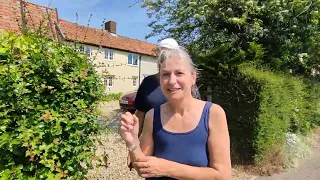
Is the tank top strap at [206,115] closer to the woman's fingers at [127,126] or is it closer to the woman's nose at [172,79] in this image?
the woman's nose at [172,79]

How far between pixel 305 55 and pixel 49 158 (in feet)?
23.8

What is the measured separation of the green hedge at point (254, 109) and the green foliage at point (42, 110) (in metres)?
3.85

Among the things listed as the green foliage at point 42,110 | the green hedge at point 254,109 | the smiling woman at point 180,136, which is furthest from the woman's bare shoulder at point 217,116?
the green hedge at point 254,109

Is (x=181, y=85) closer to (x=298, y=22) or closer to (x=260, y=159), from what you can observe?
(x=260, y=159)

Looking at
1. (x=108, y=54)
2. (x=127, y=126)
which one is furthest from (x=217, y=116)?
(x=108, y=54)

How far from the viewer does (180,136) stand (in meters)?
1.56

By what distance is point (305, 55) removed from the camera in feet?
24.7

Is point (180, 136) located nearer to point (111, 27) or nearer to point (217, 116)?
point (217, 116)

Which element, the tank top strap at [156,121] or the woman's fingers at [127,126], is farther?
the tank top strap at [156,121]

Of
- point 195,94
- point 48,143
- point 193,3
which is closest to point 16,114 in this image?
point 48,143

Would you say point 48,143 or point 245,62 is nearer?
point 48,143

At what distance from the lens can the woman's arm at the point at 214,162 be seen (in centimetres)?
144

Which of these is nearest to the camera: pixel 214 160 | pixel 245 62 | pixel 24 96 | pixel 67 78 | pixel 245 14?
pixel 214 160

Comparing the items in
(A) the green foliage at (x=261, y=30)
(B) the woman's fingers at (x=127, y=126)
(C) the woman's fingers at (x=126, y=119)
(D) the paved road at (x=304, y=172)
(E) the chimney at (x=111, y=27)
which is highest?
(E) the chimney at (x=111, y=27)
